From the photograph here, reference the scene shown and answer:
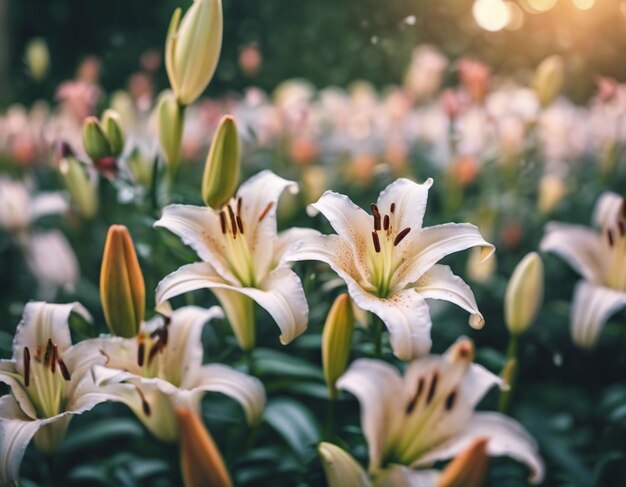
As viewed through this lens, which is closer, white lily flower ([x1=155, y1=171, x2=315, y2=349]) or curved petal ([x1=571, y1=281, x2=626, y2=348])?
white lily flower ([x1=155, y1=171, x2=315, y2=349])

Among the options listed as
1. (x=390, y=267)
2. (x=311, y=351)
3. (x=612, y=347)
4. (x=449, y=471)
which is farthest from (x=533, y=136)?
(x=449, y=471)

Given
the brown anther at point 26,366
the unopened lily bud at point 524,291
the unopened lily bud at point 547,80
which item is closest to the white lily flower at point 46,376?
the brown anther at point 26,366

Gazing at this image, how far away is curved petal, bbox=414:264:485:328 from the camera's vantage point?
749 mm

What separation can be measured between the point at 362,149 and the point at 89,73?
0.81 metres

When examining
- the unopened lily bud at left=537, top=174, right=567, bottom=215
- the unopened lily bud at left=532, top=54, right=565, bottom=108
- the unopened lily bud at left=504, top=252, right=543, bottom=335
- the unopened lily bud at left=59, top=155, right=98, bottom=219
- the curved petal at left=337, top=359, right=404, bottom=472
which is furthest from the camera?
the unopened lily bud at left=537, top=174, right=567, bottom=215

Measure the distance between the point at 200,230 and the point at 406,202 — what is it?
26cm

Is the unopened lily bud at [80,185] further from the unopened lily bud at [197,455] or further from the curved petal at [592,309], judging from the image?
the curved petal at [592,309]

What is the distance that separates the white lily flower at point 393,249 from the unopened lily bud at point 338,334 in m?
0.03

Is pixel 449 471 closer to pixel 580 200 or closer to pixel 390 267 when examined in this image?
pixel 390 267

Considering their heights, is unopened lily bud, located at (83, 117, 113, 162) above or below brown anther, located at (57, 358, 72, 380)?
above

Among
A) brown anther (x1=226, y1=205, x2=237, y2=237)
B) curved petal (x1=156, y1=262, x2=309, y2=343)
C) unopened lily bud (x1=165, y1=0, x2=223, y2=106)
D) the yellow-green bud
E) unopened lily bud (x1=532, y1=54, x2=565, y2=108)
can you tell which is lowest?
curved petal (x1=156, y1=262, x2=309, y2=343)

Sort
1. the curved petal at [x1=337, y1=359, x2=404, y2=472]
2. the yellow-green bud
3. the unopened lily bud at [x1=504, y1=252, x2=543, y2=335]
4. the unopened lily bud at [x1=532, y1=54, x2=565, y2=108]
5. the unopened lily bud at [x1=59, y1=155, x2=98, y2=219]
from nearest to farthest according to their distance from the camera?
the curved petal at [x1=337, y1=359, x2=404, y2=472] < the unopened lily bud at [x1=504, y1=252, x2=543, y2=335] < the unopened lily bud at [x1=59, y1=155, x2=98, y2=219] < the unopened lily bud at [x1=532, y1=54, x2=565, y2=108] < the yellow-green bud

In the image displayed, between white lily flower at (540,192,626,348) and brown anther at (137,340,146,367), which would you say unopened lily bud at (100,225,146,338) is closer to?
brown anther at (137,340,146,367)

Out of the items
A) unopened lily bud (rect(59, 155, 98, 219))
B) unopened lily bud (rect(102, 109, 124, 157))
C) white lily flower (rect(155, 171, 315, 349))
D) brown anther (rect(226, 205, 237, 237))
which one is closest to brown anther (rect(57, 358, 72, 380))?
white lily flower (rect(155, 171, 315, 349))
